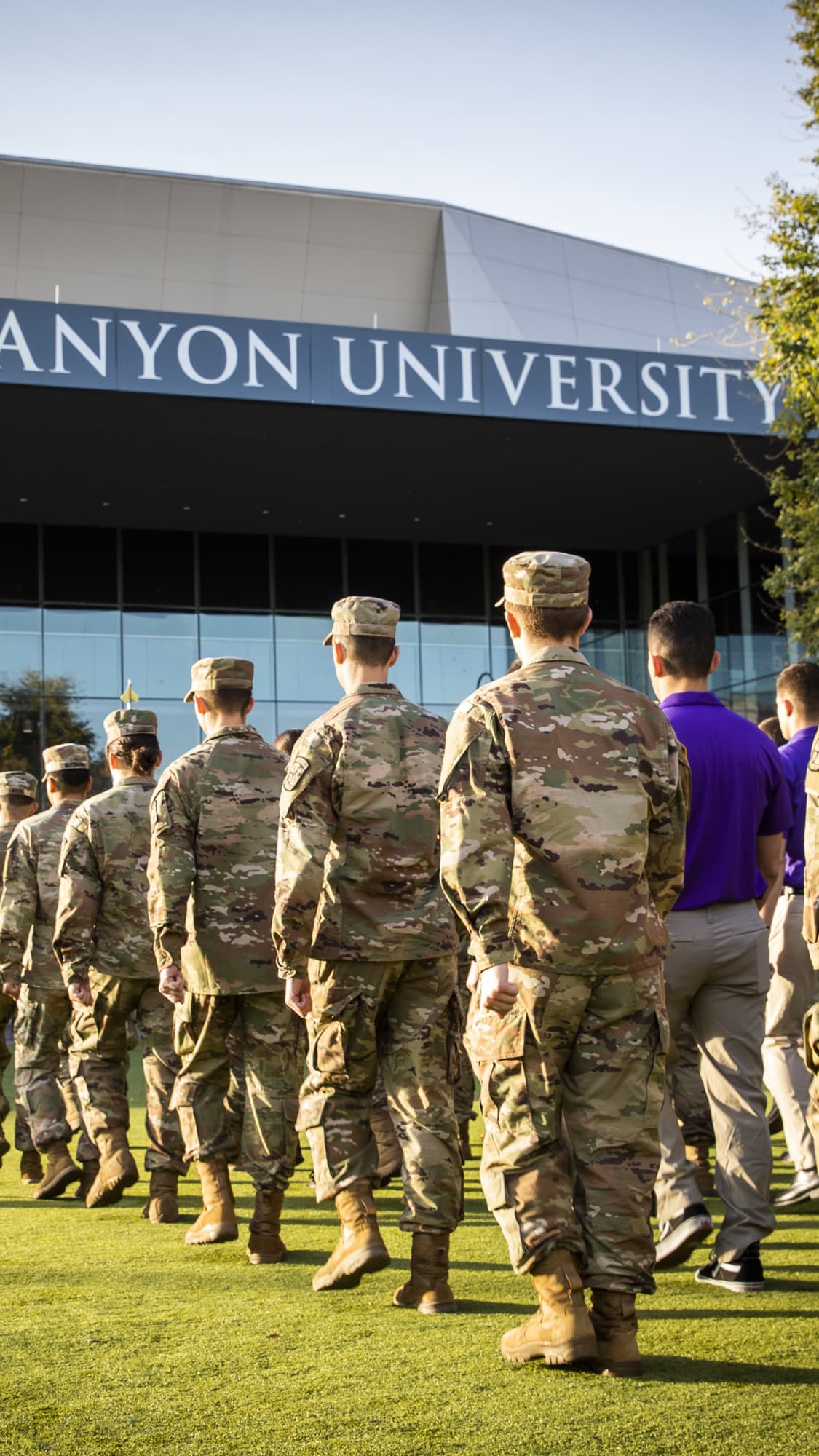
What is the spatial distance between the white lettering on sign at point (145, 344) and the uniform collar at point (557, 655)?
14.4 m

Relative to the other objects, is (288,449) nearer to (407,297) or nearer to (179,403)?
(179,403)

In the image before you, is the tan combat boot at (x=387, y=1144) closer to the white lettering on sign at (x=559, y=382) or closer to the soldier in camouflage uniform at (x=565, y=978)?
the soldier in camouflage uniform at (x=565, y=978)

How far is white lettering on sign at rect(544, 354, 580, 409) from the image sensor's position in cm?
1922

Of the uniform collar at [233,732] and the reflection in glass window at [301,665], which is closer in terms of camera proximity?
the uniform collar at [233,732]

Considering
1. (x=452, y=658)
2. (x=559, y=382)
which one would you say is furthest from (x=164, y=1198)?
(x=452, y=658)

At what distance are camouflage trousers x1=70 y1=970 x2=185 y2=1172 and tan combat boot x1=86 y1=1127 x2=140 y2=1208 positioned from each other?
43mm

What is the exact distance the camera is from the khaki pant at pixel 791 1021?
6.67m

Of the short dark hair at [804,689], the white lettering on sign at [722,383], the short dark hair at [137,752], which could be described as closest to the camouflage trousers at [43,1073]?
the short dark hair at [137,752]

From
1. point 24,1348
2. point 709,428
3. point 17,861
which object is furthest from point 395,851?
point 709,428

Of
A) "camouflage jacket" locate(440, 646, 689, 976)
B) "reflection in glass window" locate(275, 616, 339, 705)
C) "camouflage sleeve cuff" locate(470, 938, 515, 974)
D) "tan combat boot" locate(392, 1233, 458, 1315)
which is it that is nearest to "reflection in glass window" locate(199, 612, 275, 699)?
"reflection in glass window" locate(275, 616, 339, 705)

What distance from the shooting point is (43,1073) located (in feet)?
27.4

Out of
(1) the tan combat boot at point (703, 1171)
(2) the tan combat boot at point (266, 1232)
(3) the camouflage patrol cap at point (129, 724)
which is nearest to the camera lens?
(2) the tan combat boot at point (266, 1232)

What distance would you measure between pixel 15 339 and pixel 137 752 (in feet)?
36.4

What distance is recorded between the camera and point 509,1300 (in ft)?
16.5
